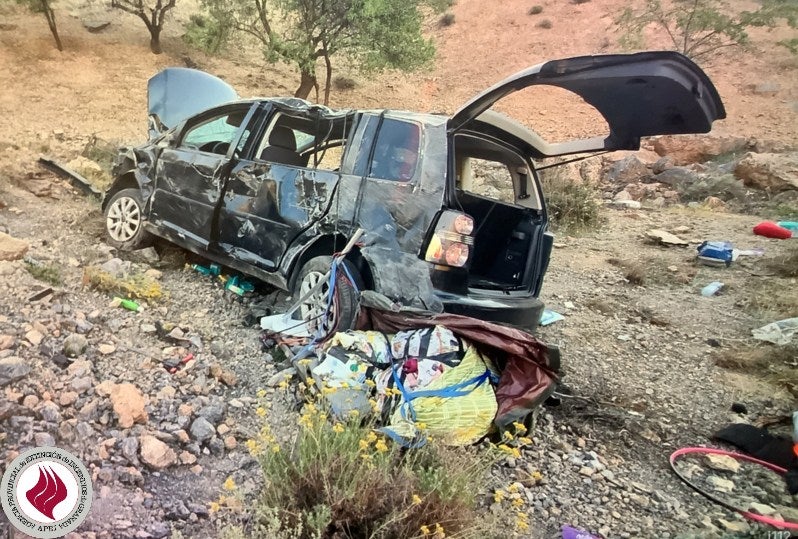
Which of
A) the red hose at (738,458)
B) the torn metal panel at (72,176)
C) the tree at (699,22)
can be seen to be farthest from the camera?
the tree at (699,22)

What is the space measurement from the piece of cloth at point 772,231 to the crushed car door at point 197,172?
26.4ft

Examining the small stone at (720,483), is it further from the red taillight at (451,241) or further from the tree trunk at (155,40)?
the tree trunk at (155,40)

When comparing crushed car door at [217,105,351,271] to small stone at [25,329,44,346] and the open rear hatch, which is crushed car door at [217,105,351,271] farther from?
small stone at [25,329,44,346]

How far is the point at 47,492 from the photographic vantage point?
83.7 inches

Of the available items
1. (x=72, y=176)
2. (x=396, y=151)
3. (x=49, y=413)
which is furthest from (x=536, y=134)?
(x=72, y=176)

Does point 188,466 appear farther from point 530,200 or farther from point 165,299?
point 530,200

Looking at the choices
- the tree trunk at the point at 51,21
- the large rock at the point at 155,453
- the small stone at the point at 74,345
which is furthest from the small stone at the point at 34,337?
the tree trunk at the point at 51,21

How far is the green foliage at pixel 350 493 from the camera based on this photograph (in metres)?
2.11

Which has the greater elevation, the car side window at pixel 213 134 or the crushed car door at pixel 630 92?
the crushed car door at pixel 630 92

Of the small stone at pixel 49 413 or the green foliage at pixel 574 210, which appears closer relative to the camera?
the small stone at pixel 49 413

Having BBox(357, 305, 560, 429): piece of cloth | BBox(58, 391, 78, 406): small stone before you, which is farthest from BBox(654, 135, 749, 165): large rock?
BBox(58, 391, 78, 406): small stone

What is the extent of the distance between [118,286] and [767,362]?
525cm

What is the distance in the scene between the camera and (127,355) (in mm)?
3391

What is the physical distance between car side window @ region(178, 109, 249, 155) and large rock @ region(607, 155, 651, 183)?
34.4ft
